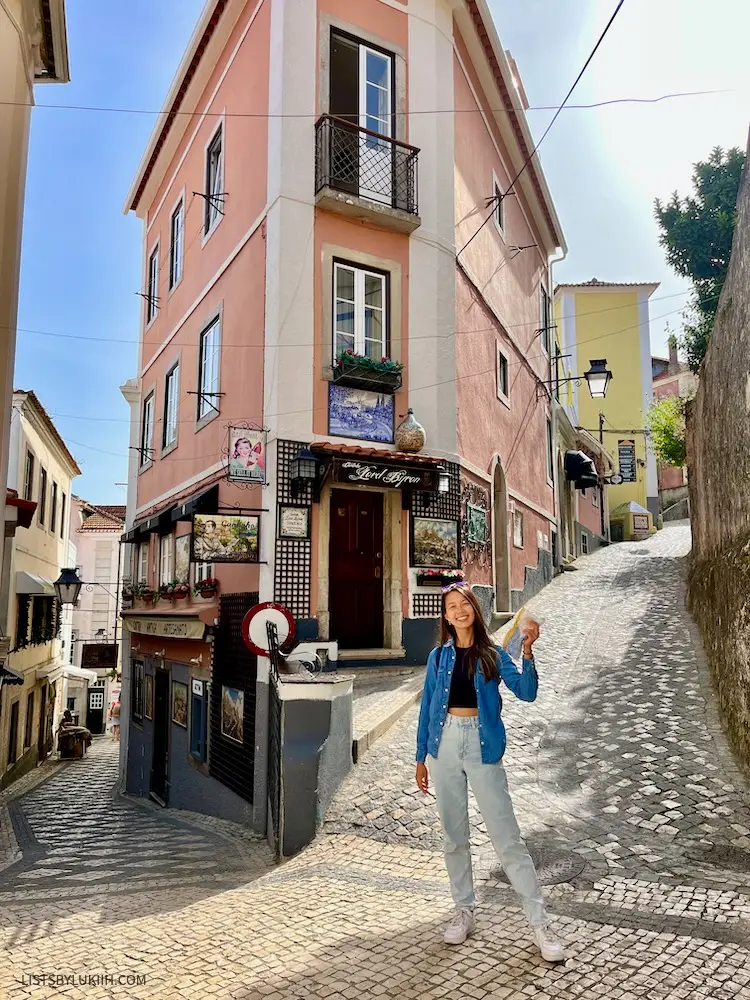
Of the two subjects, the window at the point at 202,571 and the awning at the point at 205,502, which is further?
the window at the point at 202,571

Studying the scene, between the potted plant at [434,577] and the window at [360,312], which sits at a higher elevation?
the window at [360,312]

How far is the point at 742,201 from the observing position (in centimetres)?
716

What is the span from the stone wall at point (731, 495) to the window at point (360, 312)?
4360mm

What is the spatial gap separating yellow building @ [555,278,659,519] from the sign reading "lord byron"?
24.0m

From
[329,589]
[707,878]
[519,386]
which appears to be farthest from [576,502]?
[707,878]

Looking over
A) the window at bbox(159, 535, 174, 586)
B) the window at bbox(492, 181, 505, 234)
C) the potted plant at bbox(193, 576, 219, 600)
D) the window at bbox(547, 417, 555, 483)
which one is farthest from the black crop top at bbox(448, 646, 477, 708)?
the window at bbox(547, 417, 555, 483)

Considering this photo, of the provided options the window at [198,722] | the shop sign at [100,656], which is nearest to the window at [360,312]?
the window at [198,722]

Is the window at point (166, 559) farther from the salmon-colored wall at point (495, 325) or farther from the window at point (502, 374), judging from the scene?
the window at point (502, 374)

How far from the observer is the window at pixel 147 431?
16.6 m

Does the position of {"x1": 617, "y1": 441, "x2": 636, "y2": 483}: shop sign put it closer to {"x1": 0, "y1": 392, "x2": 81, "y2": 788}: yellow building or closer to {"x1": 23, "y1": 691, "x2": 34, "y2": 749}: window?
{"x1": 0, "y1": 392, "x2": 81, "y2": 788}: yellow building

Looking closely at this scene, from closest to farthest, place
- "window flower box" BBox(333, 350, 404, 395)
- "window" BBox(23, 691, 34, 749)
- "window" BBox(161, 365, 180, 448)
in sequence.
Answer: "window flower box" BBox(333, 350, 404, 395), "window" BBox(161, 365, 180, 448), "window" BBox(23, 691, 34, 749)

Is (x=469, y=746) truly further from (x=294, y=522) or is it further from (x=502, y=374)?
(x=502, y=374)

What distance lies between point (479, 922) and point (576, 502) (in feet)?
68.1

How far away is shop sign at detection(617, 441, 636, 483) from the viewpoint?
32.5 m
